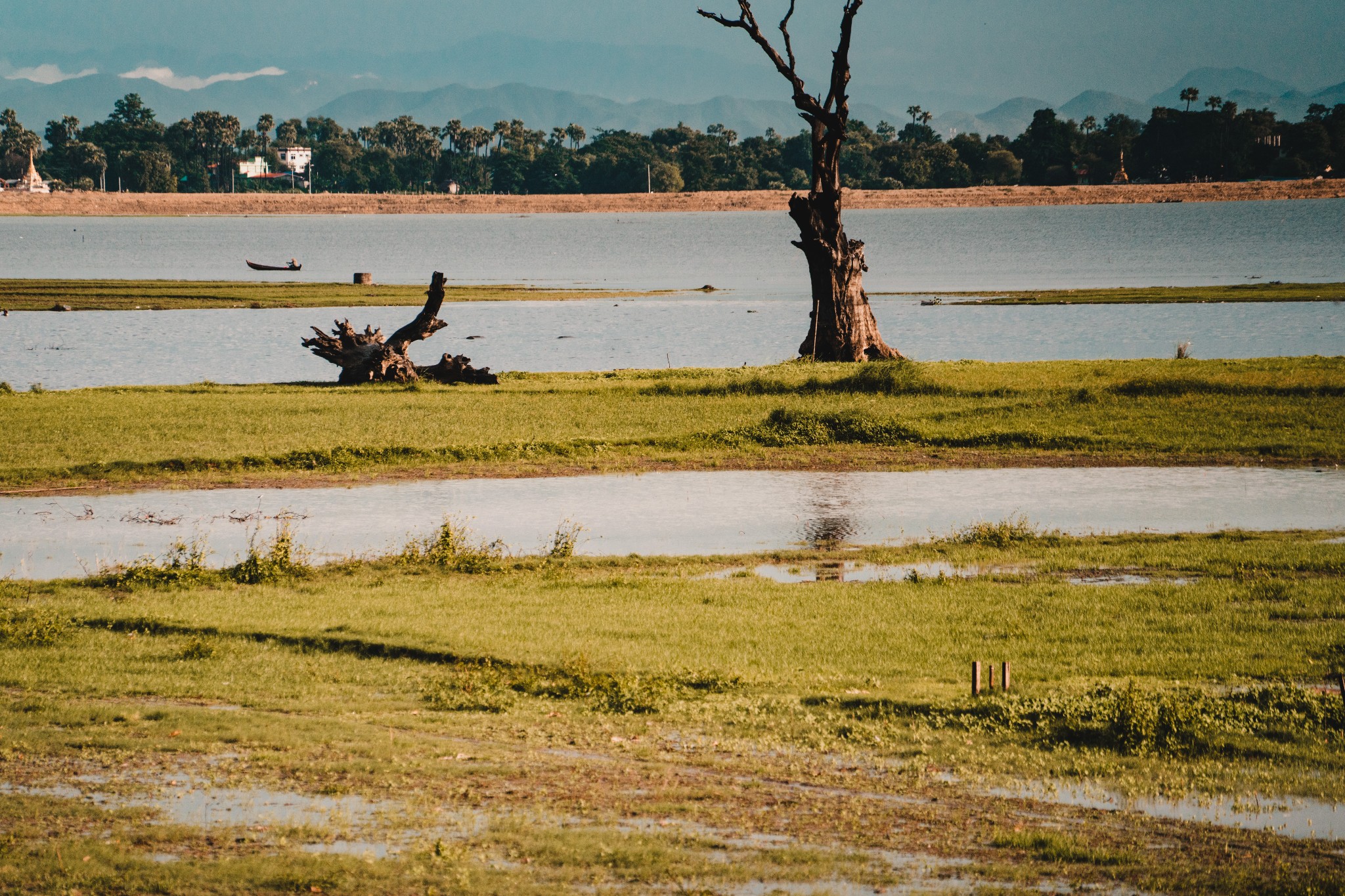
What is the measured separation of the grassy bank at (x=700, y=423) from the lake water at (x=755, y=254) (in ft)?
153

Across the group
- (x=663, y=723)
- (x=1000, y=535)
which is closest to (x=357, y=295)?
(x=1000, y=535)

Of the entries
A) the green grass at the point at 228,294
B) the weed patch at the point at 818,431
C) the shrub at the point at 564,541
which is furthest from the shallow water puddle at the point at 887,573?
the green grass at the point at 228,294

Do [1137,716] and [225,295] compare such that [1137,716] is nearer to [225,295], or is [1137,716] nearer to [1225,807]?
[1225,807]

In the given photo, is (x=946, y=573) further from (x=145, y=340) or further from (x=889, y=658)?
(x=145, y=340)

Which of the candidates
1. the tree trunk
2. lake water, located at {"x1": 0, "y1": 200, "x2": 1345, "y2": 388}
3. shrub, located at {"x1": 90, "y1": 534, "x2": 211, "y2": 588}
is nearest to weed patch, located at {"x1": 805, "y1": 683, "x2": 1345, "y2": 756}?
shrub, located at {"x1": 90, "y1": 534, "x2": 211, "y2": 588}

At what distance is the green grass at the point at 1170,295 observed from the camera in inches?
2434

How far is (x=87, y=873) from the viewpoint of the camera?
25.2 feet

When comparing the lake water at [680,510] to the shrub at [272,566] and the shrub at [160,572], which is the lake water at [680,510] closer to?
the shrub at [160,572]

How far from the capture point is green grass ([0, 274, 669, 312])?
64125 millimetres

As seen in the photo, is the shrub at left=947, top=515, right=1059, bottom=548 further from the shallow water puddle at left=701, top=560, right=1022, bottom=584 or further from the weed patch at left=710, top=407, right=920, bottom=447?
the weed patch at left=710, top=407, right=920, bottom=447

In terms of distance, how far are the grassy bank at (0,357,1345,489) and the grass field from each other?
3028cm

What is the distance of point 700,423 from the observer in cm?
2822

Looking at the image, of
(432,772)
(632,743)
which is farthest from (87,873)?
(632,743)

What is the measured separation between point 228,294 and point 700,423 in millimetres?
48205
